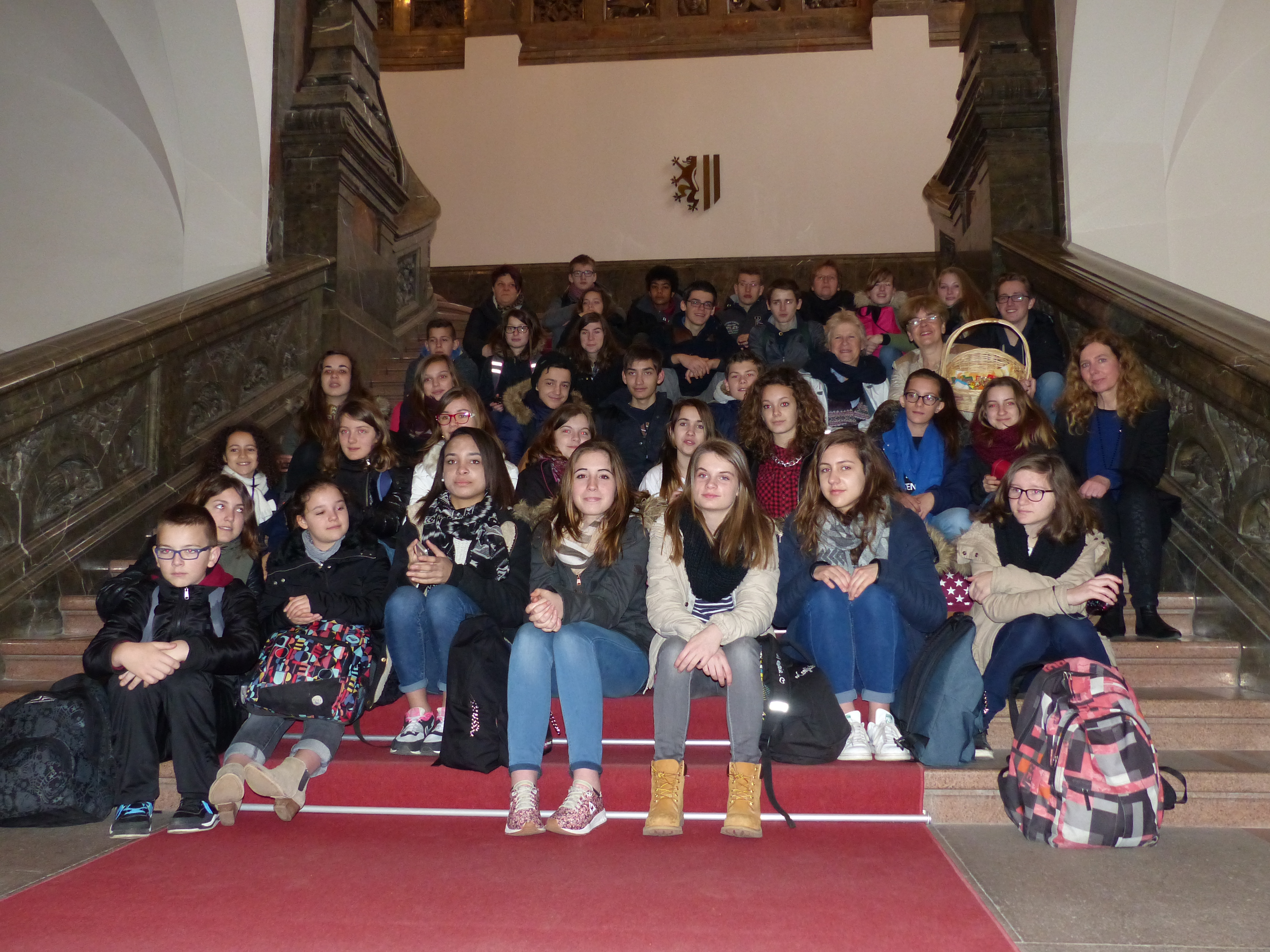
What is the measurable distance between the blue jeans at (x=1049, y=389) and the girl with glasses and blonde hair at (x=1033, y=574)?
1.42m

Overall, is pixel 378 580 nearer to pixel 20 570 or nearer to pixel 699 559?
pixel 699 559

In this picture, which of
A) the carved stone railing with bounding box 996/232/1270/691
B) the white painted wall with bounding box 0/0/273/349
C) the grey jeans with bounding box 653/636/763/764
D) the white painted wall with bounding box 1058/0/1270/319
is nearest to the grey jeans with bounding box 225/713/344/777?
the grey jeans with bounding box 653/636/763/764

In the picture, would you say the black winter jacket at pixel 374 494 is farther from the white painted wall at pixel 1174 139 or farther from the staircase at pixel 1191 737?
the white painted wall at pixel 1174 139

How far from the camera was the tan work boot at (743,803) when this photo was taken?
264 cm

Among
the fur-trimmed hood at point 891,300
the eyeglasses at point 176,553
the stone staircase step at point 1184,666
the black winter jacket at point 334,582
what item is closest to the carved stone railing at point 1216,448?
the stone staircase step at point 1184,666

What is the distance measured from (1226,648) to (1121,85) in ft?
12.7

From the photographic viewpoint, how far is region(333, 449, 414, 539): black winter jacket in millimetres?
3719

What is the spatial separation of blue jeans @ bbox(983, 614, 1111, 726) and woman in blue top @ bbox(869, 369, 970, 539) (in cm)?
108

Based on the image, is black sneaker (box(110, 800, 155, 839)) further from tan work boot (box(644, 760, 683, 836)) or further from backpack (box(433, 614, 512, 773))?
tan work boot (box(644, 760, 683, 836))

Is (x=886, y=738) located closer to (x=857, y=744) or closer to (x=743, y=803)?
(x=857, y=744)

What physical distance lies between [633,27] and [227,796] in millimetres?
9624

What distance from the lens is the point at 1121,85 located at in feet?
19.5

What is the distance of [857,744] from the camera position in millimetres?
2998

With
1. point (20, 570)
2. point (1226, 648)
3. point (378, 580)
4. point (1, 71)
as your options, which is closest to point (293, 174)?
point (1, 71)
